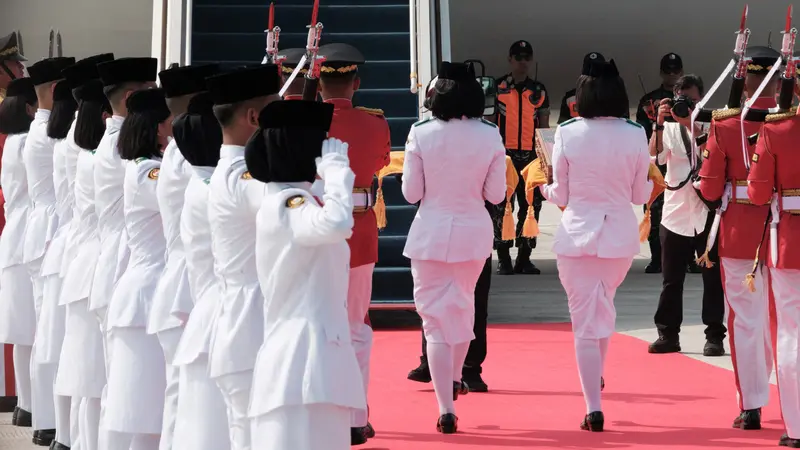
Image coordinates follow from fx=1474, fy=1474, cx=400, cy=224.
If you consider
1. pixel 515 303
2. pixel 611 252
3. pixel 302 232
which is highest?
pixel 302 232

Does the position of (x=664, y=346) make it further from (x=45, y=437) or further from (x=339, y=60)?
(x=45, y=437)

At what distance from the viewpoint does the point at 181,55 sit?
38.4 ft

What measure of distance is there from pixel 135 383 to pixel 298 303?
1573mm

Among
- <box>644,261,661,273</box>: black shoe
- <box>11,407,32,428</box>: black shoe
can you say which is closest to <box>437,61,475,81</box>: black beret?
<box>11,407,32,428</box>: black shoe

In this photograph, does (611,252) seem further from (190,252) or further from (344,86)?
(190,252)

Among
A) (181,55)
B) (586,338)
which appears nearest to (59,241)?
(586,338)

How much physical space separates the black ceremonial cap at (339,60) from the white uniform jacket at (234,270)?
2.27 m

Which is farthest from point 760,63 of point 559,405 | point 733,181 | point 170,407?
point 170,407

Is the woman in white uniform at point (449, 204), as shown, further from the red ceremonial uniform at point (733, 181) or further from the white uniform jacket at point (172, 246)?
the white uniform jacket at point (172, 246)

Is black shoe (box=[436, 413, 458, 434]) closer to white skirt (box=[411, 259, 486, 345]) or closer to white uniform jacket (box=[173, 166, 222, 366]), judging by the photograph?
white skirt (box=[411, 259, 486, 345])

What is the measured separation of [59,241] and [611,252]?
2.57 metres

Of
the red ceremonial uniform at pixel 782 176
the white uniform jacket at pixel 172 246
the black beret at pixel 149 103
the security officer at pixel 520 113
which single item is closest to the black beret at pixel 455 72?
the red ceremonial uniform at pixel 782 176

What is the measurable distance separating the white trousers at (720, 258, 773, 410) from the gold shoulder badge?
3.42 metres

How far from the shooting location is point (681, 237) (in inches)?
Result: 369
